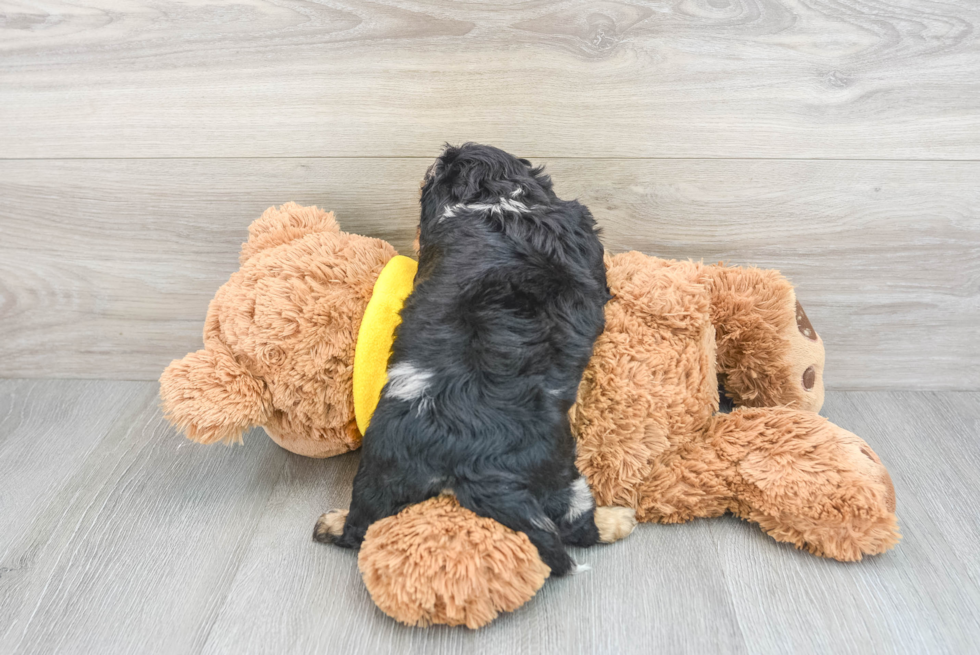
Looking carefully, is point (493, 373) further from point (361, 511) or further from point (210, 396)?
point (210, 396)

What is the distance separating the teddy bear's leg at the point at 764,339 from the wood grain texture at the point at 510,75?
0.18 metres

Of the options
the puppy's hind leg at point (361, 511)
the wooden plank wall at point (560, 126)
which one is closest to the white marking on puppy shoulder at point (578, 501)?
the puppy's hind leg at point (361, 511)

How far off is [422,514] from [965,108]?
82 cm

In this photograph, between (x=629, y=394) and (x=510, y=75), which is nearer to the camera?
(x=629, y=394)

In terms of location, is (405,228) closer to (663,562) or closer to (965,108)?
(663,562)

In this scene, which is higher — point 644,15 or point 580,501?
point 644,15

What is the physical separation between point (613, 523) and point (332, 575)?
0.31 meters

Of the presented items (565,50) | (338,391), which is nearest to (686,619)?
(338,391)

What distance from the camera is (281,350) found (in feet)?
2.39

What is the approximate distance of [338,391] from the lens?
29.6 inches

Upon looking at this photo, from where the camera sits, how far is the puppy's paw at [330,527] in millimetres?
739

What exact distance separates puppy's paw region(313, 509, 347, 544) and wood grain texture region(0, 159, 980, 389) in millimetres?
375

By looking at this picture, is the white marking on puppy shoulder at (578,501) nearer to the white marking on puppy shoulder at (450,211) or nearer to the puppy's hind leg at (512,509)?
the puppy's hind leg at (512,509)

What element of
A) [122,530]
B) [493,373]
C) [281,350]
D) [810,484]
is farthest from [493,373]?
[122,530]
